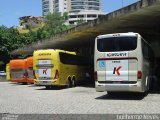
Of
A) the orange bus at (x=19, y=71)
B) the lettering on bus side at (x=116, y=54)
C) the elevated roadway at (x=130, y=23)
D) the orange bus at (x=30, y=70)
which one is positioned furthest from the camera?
the orange bus at (x=19, y=71)

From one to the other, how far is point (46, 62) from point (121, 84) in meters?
9.82

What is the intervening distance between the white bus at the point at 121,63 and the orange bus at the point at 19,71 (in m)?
18.1

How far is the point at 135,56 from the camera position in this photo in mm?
18250

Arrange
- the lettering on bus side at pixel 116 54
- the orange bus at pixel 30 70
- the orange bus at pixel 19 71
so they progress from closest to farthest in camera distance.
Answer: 1. the lettering on bus side at pixel 116 54
2. the orange bus at pixel 30 70
3. the orange bus at pixel 19 71

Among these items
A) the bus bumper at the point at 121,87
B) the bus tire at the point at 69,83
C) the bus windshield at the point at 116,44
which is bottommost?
the bus tire at the point at 69,83

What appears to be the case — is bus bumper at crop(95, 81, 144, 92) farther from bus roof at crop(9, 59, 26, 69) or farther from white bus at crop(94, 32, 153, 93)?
bus roof at crop(9, 59, 26, 69)

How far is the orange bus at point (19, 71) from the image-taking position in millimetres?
36406

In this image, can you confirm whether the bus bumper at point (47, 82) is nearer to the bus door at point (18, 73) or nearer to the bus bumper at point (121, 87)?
the bus bumper at point (121, 87)

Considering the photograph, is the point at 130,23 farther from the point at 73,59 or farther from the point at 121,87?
the point at 121,87

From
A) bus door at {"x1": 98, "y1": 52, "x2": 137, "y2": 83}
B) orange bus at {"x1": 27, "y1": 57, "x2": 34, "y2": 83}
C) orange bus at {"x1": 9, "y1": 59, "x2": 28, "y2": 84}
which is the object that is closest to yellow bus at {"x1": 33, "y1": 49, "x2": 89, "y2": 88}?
orange bus at {"x1": 27, "y1": 57, "x2": 34, "y2": 83}

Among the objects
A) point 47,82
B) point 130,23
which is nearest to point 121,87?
point 130,23

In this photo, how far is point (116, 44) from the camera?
1889 cm

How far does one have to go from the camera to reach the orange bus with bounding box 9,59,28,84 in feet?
119

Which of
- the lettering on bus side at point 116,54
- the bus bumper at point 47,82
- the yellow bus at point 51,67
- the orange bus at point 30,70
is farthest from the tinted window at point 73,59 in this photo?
the lettering on bus side at point 116,54
